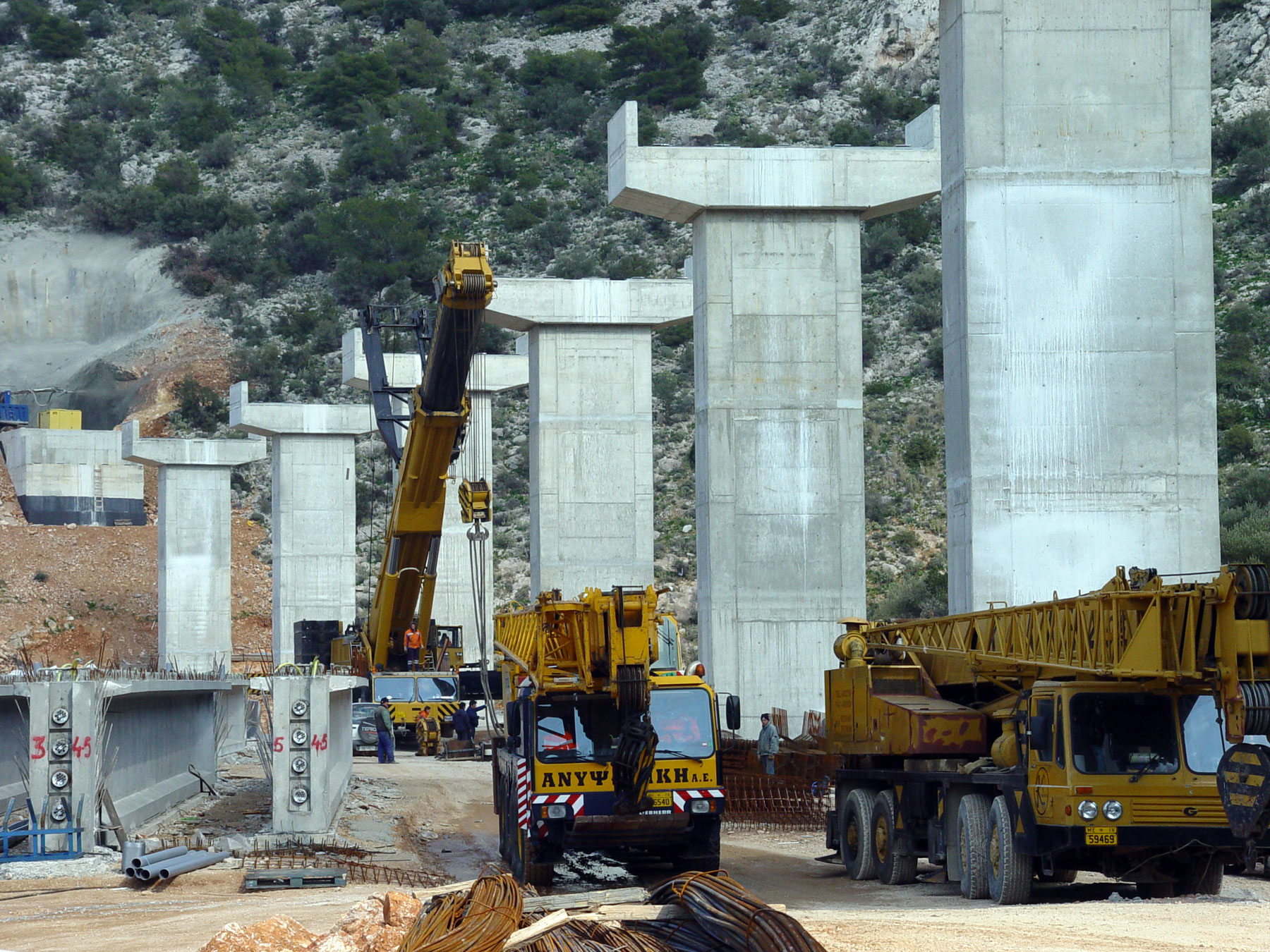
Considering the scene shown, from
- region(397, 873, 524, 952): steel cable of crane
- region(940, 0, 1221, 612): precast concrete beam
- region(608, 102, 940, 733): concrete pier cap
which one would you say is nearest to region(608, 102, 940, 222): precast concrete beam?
region(608, 102, 940, 733): concrete pier cap

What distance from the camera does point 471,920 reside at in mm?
9820

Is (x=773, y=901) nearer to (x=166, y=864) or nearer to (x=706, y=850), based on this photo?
(x=706, y=850)

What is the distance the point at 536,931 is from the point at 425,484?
2331 centimetres

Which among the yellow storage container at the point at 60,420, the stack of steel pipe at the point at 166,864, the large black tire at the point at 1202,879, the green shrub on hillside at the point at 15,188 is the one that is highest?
the green shrub on hillside at the point at 15,188

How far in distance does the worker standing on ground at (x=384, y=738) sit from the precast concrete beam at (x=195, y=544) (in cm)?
2261

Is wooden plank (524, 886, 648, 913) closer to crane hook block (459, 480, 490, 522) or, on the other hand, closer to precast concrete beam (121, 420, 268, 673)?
crane hook block (459, 480, 490, 522)

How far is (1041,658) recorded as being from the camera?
14.6m

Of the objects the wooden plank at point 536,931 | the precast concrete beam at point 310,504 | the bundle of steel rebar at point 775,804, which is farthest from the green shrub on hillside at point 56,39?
the wooden plank at point 536,931

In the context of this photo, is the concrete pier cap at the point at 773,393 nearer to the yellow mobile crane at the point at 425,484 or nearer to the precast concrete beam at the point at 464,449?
the yellow mobile crane at the point at 425,484

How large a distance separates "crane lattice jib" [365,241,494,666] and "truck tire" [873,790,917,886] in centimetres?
1148

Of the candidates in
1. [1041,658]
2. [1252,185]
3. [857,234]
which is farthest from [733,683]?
[1252,185]

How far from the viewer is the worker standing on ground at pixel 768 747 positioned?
2438 cm

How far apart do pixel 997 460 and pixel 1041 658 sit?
3.53m

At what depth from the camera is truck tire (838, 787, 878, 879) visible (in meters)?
17.1
